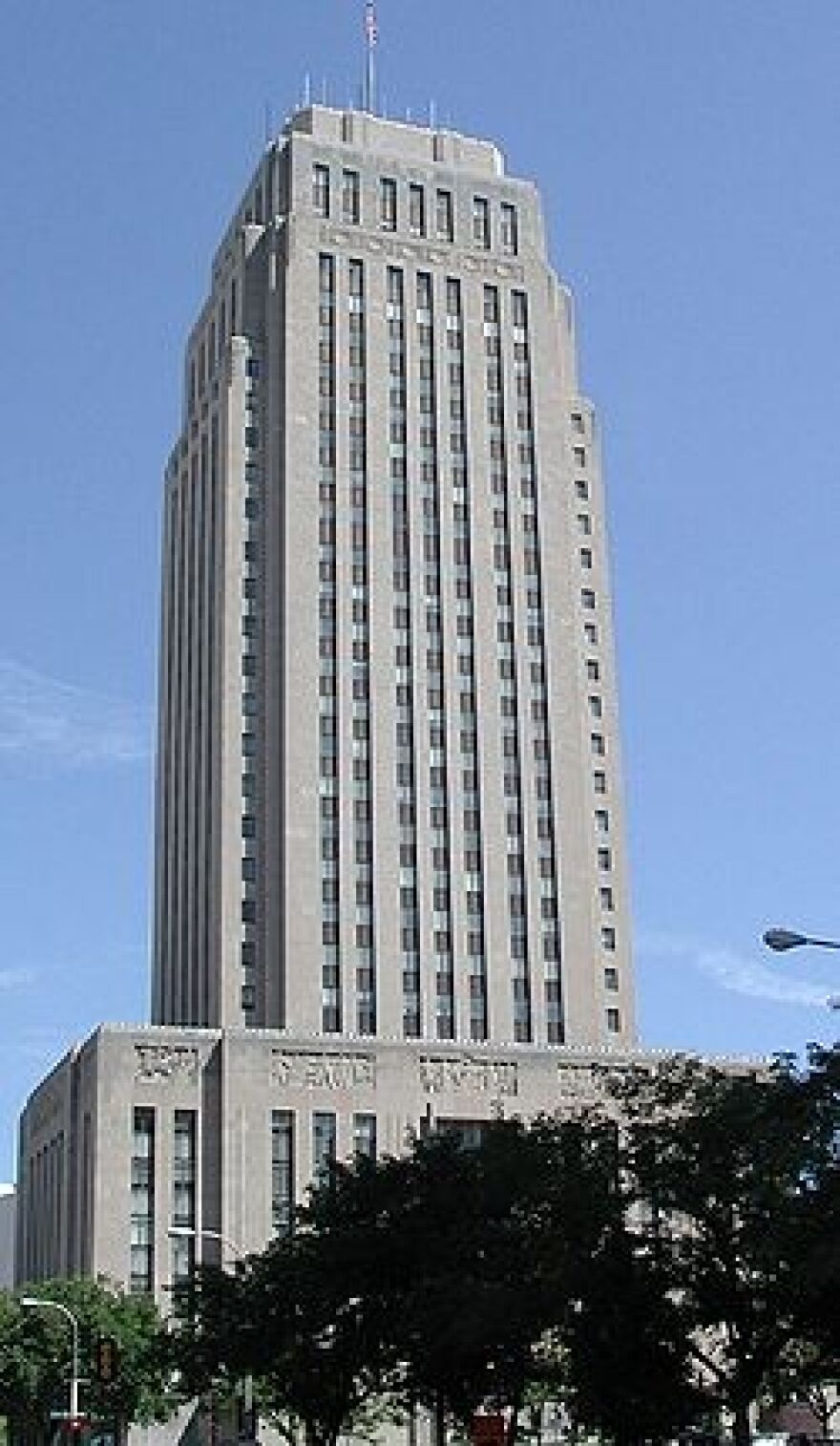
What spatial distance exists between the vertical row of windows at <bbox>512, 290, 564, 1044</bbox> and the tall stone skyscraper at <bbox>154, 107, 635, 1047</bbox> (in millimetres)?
177

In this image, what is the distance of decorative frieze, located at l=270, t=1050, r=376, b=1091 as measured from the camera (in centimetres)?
10588

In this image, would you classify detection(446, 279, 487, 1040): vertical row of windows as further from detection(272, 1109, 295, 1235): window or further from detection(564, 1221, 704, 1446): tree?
detection(564, 1221, 704, 1446): tree

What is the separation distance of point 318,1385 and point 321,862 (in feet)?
186

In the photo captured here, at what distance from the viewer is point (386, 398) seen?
126 m

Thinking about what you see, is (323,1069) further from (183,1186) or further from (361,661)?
(361,661)

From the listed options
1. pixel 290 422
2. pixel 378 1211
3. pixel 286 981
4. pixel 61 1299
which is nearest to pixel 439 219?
pixel 290 422

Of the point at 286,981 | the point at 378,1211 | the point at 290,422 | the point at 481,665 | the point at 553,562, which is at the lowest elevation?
the point at 378,1211

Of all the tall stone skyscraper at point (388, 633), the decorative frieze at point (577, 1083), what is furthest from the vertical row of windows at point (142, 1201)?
the decorative frieze at point (577, 1083)

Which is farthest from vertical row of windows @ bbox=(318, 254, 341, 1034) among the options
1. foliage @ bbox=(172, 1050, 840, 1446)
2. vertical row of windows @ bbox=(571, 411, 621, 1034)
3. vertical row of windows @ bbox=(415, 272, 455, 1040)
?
foliage @ bbox=(172, 1050, 840, 1446)

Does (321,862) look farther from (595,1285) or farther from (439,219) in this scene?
(595,1285)

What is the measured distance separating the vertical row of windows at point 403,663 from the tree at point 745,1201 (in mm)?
60642

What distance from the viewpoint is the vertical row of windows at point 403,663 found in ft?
371

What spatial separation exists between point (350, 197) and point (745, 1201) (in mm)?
96772

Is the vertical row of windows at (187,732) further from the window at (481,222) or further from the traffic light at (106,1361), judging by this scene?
the traffic light at (106,1361)
